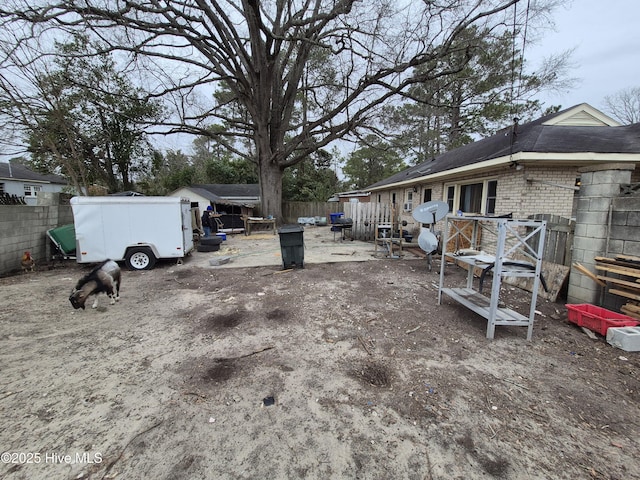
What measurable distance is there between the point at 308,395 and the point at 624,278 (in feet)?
15.8

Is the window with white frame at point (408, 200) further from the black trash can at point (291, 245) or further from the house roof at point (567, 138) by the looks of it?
the black trash can at point (291, 245)

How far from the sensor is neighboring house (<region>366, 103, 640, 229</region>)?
226 inches

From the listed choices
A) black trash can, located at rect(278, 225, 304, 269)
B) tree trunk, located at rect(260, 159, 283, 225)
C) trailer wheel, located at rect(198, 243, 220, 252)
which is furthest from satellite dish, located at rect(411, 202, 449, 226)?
tree trunk, located at rect(260, 159, 283, 225)

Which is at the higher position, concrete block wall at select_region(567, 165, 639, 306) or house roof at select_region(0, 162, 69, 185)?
house roof at select_region(0, 162, 69, 185)

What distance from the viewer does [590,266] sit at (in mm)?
4117

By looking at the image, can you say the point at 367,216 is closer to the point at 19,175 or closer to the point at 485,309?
the point at 485,309

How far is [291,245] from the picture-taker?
6.87 m

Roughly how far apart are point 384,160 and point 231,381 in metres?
30.5

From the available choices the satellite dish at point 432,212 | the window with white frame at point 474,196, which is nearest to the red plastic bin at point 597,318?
the satellite dish at point 432,212

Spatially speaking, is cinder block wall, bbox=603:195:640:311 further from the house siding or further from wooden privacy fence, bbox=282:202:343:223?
wooden privacy fence, bbox=282:202:343:223

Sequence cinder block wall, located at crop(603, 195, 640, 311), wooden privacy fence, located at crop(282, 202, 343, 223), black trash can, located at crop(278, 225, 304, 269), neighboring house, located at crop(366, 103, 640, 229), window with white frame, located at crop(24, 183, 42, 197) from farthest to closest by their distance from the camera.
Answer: window with white frame, located at crop(24, 183, 42, 197), wooden privacy fence, located at crop(282, 202, 343, 223), black trash can, located at crop(278, 225, 304, 269), neighboring house, located at crop(366, 103, 640, 229), cinder block wall, located at crop(603, 195, 640, 311)

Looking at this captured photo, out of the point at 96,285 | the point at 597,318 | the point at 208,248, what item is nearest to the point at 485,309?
the point at 597,318

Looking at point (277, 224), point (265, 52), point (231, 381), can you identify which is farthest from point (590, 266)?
point (265, 52)

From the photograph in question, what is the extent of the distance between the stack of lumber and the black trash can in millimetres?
5641
